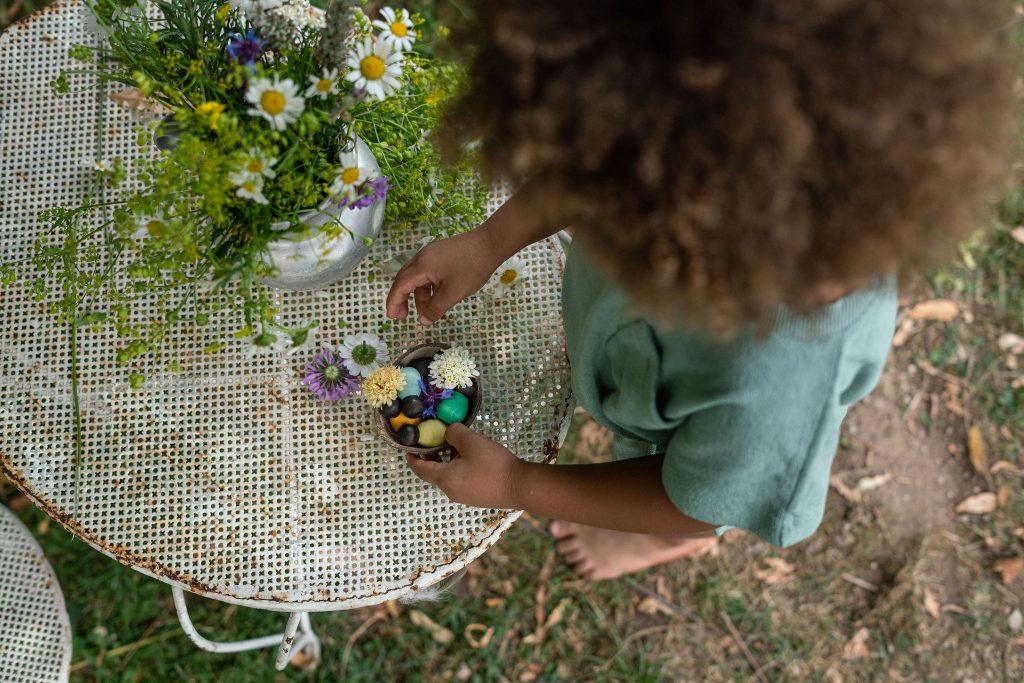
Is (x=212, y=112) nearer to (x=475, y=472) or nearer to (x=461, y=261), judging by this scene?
(x=461, y=261)

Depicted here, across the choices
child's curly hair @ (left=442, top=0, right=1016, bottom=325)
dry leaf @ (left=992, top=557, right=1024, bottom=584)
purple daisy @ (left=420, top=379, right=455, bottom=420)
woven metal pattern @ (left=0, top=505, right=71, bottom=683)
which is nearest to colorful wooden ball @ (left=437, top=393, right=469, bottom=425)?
purple daisy @ (left=420, top=379, right=455, bottom=420)

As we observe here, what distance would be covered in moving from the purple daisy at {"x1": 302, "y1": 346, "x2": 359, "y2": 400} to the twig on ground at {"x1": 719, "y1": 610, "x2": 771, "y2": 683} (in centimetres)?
130

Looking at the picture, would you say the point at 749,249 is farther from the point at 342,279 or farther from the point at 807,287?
the point at 342,279

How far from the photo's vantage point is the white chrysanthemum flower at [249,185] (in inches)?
29.2

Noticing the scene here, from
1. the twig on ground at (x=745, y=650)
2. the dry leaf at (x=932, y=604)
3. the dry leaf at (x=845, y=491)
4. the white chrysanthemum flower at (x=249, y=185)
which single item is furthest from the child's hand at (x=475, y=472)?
the dry leaf at (x=932, y=604)

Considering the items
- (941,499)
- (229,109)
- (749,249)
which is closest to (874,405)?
A: (941,499)

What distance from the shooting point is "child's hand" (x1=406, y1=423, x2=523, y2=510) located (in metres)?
1.02

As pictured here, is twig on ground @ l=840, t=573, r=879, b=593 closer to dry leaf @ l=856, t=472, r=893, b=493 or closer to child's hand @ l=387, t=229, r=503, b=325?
dry leaf @ l=856, t=472, r=893, b=493

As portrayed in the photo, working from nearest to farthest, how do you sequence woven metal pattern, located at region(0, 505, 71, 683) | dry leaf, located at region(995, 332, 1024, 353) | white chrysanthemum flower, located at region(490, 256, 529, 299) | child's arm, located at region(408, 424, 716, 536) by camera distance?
child's arm, located at region(408, 424, 716, 536) < white chrysanthemum flower, located at region(490, 256, 529, 299) < woven metal pattern, located at region(0, 505, 71, 683) < dry leaf, located at region(995, 332, 1024, 353)

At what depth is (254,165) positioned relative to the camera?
0.73 meters

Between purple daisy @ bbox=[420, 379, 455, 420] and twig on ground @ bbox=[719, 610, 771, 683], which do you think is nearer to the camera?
purple daisy @ bbox=[420, 379, 455, 420]

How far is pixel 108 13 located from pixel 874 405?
194 centimetres

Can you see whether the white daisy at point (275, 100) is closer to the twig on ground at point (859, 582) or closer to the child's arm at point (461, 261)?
the child's arm at point (461, 261)

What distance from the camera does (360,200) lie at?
2.97 feet
